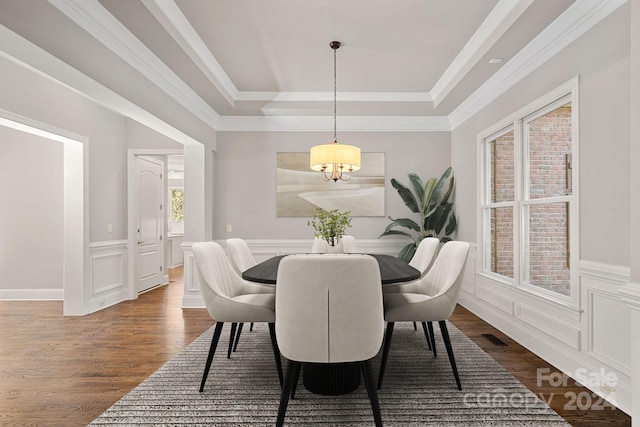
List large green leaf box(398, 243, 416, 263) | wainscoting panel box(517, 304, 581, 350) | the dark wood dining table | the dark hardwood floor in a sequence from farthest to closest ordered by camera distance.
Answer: large green leaf box(398, 243, 416, 263) < wainscoting panel box(517, 304, 581, 350) < the dark wood dining table < the dark hardwood floor

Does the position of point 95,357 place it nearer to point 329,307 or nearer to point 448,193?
point 329,307

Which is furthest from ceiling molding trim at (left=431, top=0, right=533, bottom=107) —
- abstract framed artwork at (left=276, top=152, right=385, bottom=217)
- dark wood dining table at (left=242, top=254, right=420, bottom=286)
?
dark wood dining table at (left=242, top=254, right=420, bottom=286)

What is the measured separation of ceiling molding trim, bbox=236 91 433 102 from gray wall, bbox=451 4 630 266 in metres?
1.84

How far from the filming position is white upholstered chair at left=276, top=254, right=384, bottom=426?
1.74m

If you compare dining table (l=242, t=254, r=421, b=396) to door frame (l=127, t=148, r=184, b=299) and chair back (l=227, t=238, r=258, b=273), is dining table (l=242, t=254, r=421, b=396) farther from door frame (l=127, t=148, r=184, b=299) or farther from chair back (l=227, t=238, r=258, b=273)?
door frame (l=127, t=148, r=184, b=299)

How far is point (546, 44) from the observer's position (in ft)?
9.27

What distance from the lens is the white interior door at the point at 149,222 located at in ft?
18.0

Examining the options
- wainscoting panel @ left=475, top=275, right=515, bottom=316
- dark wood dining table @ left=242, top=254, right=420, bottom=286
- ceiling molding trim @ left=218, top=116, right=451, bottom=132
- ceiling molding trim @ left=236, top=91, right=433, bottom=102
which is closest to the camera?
dark wood dining table @ left=242, top=254, right=420, bottom=286

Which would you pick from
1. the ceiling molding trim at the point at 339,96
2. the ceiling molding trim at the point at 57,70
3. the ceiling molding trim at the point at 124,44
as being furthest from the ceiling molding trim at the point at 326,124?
the ceiling molding trim at the point at 57,70

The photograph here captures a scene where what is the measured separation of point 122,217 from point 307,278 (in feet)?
14.5

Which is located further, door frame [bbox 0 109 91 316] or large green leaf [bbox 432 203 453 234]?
large green leaf [bbox 432 203 453 234]

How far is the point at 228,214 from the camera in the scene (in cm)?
517

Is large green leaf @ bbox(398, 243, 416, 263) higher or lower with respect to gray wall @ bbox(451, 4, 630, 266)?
lower

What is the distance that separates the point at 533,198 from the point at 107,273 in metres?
5.01
